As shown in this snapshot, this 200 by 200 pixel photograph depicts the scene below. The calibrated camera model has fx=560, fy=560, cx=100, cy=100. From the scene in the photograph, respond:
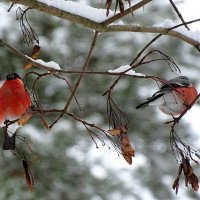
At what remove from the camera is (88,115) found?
392cm

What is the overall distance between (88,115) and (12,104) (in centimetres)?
233

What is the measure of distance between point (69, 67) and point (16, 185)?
0.85 meters

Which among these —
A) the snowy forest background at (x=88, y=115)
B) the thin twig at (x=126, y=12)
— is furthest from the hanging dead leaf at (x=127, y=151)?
the snowy forest background at (x=88, y=115)

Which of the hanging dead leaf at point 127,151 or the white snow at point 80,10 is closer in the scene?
the hanging dead leaf at point 127,151

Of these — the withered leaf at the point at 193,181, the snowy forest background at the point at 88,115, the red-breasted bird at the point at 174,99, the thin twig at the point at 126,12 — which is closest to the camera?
the withered leaf at the point at 193,181

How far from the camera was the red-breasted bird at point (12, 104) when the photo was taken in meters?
1.53

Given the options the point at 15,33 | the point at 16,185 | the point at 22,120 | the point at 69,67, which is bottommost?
the point at 22,120

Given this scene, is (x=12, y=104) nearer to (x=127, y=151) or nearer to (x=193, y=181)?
(x=127, y=151)

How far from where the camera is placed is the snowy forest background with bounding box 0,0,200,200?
369 cm

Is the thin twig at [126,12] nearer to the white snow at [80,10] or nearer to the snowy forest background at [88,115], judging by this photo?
the white snow at [80,10]

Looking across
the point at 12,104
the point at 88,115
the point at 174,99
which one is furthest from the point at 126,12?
the point at 88,115

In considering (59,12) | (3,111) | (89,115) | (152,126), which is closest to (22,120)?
(59,12)

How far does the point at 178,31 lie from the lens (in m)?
1.35

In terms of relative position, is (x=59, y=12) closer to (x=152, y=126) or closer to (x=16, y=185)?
(x=16, y=185)
